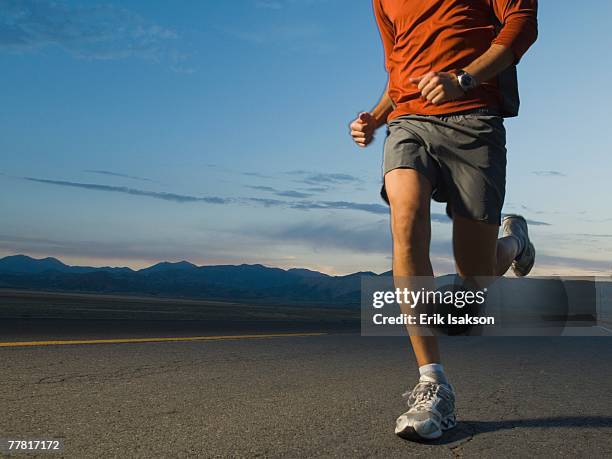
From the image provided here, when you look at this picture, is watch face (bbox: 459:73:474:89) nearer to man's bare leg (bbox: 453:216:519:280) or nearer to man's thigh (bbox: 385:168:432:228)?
man's thigh (bbox: 385:168:432:228)

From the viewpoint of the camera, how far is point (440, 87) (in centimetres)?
271

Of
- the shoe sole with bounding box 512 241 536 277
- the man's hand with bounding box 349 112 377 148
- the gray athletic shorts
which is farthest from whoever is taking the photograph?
the shoe sole with bounding box 512 241 536 277

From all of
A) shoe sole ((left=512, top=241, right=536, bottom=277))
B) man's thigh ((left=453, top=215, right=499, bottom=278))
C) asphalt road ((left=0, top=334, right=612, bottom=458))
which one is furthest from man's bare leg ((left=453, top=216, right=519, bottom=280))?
shoe sole ((left=512, top=241, right=536, bottom=277))

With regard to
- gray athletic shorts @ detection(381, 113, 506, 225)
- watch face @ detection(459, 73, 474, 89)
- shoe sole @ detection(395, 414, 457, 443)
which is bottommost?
shoe sole @ detection(395, 414, 457, 443)

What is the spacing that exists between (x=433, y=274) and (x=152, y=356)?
98.3 inches

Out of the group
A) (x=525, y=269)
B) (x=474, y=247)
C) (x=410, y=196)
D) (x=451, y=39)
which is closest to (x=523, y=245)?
(x=525, y=269)

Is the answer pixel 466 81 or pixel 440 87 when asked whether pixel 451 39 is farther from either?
pixel 440 87

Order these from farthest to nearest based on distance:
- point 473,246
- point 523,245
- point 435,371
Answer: point 523,245, point 473,246, point 435,371

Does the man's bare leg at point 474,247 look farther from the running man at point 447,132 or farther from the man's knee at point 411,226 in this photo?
the man's knee at point 411,226

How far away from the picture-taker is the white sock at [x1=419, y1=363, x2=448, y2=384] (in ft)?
8.72

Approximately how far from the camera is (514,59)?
9.58 ft

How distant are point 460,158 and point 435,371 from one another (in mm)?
975

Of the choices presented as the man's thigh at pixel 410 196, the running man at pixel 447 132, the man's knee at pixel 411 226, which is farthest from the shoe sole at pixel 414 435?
the man's thigh at pixel 410 196

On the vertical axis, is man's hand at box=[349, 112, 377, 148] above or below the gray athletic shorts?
above
